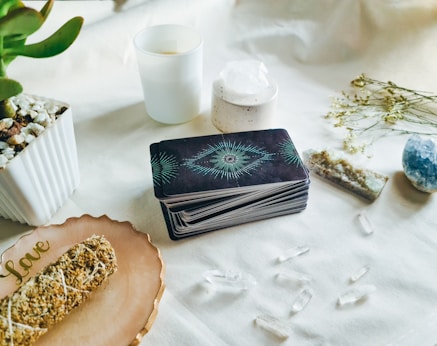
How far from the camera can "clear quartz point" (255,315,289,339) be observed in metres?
0.48

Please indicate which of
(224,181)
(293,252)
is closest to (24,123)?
(224,181)

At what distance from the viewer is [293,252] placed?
0.57 m

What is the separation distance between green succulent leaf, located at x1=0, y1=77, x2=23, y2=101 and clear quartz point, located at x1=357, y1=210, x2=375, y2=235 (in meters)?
0.46

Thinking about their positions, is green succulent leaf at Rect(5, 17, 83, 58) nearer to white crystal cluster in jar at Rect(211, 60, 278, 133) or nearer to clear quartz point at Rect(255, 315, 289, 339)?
white crystal cluster in jar at Rect(211, 60, 278, 133)

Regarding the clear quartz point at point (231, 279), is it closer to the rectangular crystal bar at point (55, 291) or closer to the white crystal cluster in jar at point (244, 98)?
the rectangular crystal bar at point (55, 291)

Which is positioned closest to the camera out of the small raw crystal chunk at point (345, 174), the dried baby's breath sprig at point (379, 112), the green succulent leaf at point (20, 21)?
the green succulent leaf at point (20, 21)

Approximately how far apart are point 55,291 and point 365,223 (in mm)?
405

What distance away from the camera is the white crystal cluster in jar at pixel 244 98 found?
2.25 ft

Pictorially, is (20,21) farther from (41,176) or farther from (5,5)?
(41,176)

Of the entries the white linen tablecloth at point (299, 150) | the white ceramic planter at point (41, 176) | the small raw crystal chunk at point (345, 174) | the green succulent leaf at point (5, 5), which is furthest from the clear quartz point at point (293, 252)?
the green succulent leaf at point (5, 5)

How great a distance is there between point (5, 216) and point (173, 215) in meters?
0.23

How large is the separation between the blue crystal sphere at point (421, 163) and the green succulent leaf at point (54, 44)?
1.57 ft

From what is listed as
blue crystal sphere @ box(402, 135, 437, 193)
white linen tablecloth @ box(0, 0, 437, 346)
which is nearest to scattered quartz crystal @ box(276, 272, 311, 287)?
white linen tablecloth @ box(0, 0, 437, 346)

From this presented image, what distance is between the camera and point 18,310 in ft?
1.42
